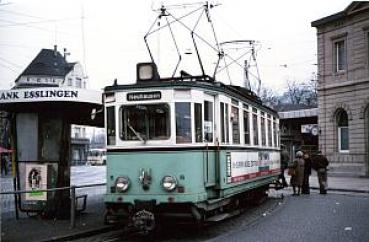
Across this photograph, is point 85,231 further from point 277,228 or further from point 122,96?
point 277,228

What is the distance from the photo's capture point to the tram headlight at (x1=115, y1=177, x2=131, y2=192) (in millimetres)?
10938

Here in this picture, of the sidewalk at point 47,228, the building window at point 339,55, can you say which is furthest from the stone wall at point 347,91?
the sidewalk at point 47,228

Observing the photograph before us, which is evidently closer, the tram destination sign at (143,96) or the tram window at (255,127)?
the tram destination sign at (143,96)

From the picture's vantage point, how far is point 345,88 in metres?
36.9

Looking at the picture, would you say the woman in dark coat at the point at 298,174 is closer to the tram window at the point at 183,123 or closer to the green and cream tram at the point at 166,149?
the green and cream tram at the point at 166,149

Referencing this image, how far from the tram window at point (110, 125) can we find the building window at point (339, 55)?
29.0m

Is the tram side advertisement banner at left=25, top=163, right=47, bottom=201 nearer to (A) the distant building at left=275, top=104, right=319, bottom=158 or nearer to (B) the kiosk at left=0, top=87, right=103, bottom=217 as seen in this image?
(B) the kiosk at left=0, top=87, right=103, bottom=217

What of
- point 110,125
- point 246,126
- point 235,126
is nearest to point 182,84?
point 110,125

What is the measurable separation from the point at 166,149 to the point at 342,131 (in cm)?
2875

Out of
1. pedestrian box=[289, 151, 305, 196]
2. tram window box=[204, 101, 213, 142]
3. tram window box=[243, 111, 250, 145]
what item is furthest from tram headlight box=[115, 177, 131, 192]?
pedestrian box=[289, 151, 305, 196]

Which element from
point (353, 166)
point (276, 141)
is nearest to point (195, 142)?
point (276, 141)

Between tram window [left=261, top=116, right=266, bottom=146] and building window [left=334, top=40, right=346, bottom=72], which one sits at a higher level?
building window [left=334, top=40, right=346, bottom=72]

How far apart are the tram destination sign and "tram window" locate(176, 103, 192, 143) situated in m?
0.45

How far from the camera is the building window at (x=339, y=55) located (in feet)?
124
